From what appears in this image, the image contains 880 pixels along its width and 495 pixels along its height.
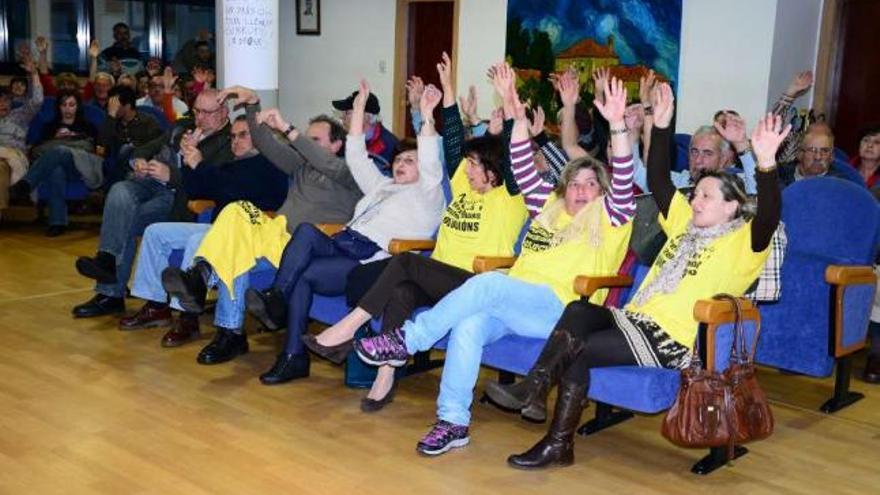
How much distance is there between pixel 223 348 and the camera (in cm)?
439

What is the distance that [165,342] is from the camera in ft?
15.1

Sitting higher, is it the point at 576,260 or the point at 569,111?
the point at 569,111

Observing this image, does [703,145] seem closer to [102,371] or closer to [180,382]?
[180,382]

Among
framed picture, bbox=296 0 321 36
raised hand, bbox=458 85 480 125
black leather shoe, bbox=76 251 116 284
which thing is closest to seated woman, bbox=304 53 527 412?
raised hand, bbox=458 85 480 125

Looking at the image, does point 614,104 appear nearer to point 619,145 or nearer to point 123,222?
point 619,145

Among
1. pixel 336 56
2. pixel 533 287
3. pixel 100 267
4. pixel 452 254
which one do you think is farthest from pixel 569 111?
pixel 336 56

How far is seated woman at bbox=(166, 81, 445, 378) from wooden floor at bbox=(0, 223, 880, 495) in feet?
0.44

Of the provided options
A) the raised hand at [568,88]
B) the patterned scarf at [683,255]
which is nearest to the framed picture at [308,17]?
the raised hand at [568,88]

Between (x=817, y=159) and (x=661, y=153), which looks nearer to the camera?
(x=661, y=153)

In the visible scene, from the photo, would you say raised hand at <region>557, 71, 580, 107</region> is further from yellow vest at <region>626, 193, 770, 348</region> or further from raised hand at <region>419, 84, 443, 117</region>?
yellow vest at <region>626, 193, 770, 348</region>

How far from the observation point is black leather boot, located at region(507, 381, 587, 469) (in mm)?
3225

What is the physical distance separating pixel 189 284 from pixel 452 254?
3.89 feet

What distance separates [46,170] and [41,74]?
189 cm

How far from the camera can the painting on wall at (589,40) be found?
7.61 m
